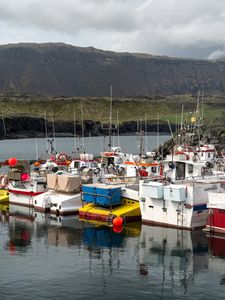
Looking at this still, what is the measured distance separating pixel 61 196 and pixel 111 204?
21.1ft

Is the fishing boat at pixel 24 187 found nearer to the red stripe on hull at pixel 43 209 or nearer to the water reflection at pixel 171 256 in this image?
the red stripe on hull at pixel 43 209

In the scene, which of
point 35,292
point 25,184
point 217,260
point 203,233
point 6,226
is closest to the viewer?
point 35,292

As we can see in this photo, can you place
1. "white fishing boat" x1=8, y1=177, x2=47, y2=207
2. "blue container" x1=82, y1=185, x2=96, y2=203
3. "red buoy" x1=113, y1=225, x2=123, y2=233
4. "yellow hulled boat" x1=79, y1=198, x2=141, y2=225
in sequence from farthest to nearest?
"white fishing boat" x1=8, y1=177, x2=47, y2=207, "blue container" x1=82, y1=185, x2=96, y2=203, "yellow hulled boat" x1=79, y1=198, x2=141, y2=225, "red buoy" x1=113, y1=225, x2=123, y2=233

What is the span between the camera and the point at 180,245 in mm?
33281

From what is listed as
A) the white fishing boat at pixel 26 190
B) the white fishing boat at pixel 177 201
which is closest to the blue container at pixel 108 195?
the white fishing boat at pixel 177 201

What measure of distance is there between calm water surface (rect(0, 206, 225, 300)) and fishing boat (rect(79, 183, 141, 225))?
1.19 m

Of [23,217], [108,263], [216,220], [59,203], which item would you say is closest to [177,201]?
[216,220]

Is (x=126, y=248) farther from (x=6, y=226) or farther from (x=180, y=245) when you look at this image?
(x=6, y=226)

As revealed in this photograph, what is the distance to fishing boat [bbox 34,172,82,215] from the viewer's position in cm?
4494

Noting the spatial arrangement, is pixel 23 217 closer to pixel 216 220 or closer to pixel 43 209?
pixel 43 209

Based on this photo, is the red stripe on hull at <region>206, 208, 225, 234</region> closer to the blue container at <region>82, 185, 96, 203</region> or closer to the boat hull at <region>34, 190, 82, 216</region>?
the blue container at <region>82, 185, 96, 203</region>

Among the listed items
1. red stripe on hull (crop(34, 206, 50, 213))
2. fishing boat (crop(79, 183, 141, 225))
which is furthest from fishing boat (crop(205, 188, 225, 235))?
red stripe on hull (crop(34, 206, 50, 213))

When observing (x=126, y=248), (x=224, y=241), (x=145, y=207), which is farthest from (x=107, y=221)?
(x=224, y=241)

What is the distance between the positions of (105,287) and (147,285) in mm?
2109
